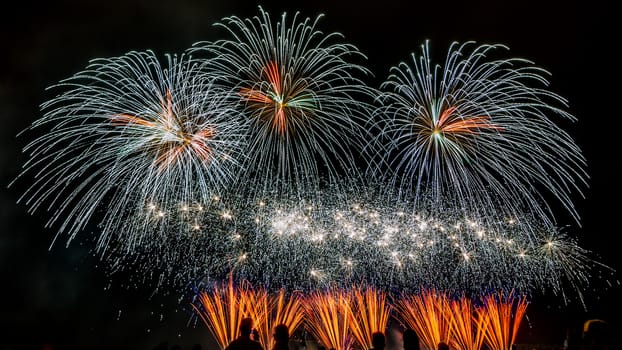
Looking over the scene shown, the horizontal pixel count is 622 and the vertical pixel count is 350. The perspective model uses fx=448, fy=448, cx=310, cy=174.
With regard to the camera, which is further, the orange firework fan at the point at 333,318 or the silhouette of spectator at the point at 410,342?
the orange firework fan at the point at 333,318

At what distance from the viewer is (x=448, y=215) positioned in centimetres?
2622

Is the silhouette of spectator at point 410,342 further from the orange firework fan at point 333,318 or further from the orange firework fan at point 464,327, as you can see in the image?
the orange firework fan at point 464,327

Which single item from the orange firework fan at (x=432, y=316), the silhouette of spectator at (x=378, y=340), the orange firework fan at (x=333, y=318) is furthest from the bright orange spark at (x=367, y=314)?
the silhouette of spectator at (x=378, y=340)

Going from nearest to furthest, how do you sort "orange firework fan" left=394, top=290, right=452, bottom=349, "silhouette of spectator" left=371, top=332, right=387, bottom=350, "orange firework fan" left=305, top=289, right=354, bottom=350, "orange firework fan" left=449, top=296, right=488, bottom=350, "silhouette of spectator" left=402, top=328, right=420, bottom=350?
"silhouette of spectator" left=402, top=328, right=420, bottom=350 < "silhouette of spectator" left=371, top=332, right=387, bottom=350 < "orange firework fan" left=449, top=296, right=488, bottom=350 < "orange firework fan" left=394, top=290, right=452, bottom=349 < "orange firework fan" left=305, top=289, right=354, bottom=350

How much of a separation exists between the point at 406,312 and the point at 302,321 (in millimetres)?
7869

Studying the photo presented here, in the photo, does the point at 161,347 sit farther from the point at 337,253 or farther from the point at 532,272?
the point at 532,272

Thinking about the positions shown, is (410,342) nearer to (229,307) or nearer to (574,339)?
(574,339)

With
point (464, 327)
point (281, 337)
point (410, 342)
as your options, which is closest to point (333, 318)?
point (464, 327)

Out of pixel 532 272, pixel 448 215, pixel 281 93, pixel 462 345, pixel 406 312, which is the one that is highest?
pixel 281 93

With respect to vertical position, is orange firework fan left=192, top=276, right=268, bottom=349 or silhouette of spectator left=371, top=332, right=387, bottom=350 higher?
orange firework fan left=192, top=276, right=268, bottom=349

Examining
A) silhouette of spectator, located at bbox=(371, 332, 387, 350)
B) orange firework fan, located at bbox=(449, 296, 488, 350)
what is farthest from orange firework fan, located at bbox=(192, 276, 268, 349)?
silhouette of spectator, located at bbox=(371, 332, 387, 350)

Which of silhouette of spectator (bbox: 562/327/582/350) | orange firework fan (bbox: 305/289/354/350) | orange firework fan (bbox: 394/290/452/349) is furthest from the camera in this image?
orange firework fan (bbox: 305/289/354/350)

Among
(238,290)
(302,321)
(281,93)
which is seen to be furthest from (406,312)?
(281,93)

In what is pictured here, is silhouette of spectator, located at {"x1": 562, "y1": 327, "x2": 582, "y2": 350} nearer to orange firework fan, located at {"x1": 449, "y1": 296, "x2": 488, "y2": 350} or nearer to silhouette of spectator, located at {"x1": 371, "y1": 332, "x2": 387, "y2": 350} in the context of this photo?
silhouette of spectator, located at {"x1": 371, "y1": 332, "x2": 387, "y2": 350}
